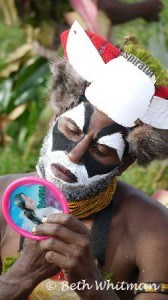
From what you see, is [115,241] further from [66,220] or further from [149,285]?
[66,220]

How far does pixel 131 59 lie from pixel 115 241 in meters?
0.88

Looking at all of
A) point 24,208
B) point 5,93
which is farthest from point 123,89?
point 5,93

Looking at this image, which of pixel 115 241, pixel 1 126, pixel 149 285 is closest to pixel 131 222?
pixel 115 241

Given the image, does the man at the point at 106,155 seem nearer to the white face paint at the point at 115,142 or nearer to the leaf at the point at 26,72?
the white face paint at the point at 115,142

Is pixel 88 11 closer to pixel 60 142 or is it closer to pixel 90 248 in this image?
pixel 60 142

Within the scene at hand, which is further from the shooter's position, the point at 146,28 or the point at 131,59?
the point at 146,28

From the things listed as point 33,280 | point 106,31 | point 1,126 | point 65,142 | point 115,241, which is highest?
point 65,142

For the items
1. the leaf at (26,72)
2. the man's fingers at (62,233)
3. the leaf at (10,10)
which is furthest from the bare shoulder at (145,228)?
the leaf at (10,10)

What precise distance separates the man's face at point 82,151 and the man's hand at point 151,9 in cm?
424

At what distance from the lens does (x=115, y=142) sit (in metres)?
4.27

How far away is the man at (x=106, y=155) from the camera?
13.7ft

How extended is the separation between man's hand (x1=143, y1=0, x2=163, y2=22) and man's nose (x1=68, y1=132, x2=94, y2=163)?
172 inches

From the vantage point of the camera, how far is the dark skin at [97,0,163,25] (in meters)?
8.09

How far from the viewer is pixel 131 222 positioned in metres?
4.45
